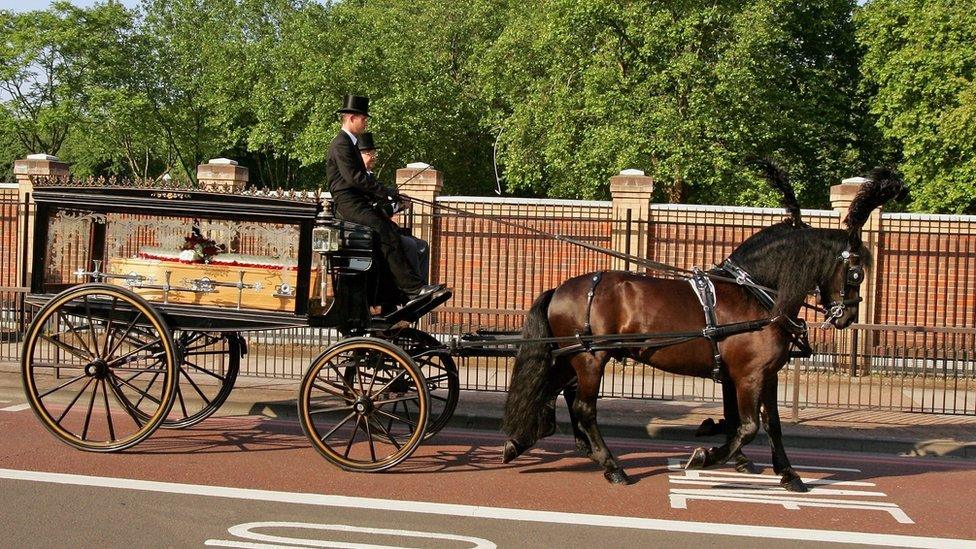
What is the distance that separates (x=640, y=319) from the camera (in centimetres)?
767

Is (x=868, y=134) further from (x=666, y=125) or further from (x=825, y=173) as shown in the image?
(x=666, y=125)

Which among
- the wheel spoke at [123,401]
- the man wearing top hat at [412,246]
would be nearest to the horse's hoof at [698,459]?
the man wearing top hat at [412,246]

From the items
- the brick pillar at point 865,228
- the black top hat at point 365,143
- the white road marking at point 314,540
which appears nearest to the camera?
the white road marking at point 314,540

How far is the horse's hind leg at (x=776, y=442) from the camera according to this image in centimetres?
750

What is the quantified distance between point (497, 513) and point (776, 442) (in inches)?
92.5

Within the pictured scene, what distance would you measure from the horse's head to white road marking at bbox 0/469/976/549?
5.76 feet

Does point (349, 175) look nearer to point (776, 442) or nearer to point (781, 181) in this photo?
point (781, 181)

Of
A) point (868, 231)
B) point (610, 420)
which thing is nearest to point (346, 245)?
point (610, 420)

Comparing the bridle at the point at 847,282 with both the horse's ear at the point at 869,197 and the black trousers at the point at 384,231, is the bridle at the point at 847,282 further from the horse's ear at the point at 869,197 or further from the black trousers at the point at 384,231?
the black trousers at the point at 384,231

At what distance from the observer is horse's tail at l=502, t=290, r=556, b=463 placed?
766cm

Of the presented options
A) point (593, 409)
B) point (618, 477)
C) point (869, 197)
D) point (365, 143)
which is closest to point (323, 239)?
point (365, 143)

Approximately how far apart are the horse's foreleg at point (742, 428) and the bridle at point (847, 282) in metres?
0.81

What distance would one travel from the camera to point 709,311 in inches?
299

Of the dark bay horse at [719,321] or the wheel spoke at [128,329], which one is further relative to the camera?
the wheel spoke at [128,329]
